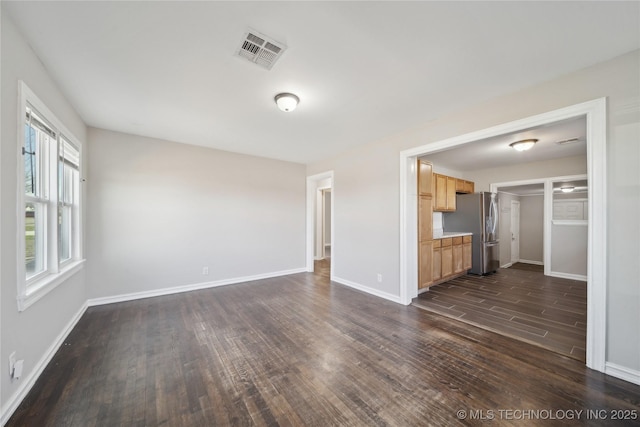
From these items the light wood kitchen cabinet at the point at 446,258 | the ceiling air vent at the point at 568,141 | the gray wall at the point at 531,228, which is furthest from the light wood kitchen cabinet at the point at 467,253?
the gray wall at the point at 531,228

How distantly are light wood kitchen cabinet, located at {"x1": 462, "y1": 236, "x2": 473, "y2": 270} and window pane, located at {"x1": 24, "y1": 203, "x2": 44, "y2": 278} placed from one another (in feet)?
21.4

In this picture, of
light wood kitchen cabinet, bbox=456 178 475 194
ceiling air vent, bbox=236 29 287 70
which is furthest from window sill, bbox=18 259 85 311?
light wood kitchen cabinet, bbox=456 178 475 194

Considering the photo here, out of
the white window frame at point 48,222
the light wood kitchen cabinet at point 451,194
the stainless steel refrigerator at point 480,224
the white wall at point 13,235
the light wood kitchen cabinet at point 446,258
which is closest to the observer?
the white wall at point 13,235

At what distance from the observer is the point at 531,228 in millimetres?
7180

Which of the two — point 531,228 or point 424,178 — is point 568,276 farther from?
point 424,178

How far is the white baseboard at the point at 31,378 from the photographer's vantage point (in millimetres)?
1518

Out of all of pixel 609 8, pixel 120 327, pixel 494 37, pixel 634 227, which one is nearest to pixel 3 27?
pixel 120 327

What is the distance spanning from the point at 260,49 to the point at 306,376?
2702mm

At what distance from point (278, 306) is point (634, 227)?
12.2 ft

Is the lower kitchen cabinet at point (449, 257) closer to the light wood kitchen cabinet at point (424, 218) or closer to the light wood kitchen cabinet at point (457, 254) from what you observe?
the light wood kitchen cabinet at point (457, 254)

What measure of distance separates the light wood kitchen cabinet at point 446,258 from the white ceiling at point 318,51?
268 centimetres

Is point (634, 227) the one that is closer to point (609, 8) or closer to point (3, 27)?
point (609, 8)

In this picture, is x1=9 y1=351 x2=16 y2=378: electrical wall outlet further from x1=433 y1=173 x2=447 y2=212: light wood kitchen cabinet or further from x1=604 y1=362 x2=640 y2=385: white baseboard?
x1=433 y1=173 x2=447 y2=212: light wood kitchen cabinet

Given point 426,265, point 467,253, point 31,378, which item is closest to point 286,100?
point 31,378
